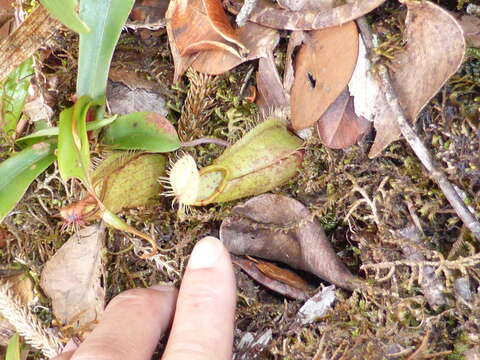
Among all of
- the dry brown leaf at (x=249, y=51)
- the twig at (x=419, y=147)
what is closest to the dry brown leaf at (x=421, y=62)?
the twig at (x=419, y=147)

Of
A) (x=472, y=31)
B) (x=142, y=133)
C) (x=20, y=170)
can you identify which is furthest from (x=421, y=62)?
(x=20, y=170)

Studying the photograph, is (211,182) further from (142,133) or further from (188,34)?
(188,34)

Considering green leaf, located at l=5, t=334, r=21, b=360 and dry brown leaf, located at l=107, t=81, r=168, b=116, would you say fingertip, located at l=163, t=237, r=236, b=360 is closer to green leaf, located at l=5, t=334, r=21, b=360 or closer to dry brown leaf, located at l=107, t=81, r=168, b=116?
dry brown leaf, located at l=107, t=81, r=168, b=116

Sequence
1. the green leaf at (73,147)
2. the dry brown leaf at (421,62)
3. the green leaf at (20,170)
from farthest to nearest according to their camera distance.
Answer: the green leaf at (20,170), the green leaf at (73,147), the dry brown leaf at (421,62)

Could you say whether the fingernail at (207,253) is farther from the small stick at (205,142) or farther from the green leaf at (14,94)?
the green leaf at (14,94)

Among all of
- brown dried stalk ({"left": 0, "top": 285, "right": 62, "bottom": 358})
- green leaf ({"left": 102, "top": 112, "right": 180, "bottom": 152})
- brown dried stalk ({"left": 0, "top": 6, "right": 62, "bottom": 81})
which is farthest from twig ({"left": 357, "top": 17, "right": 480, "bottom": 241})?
brown dried stalk ({"left": 0, "top": 285, "right": 62, "bottom": 358})
